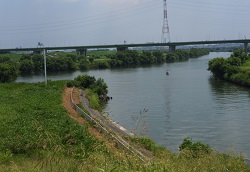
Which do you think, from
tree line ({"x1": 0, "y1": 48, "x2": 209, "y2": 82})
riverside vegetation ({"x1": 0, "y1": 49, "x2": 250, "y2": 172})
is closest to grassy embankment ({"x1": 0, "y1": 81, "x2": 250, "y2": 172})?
riverside vegetation ({"x1": 0, "y1": 49, "x2": 250, "y2": 172})

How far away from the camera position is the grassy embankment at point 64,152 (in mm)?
4379

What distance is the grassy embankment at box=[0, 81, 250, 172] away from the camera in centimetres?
438

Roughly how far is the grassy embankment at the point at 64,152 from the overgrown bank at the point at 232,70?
28.7 m

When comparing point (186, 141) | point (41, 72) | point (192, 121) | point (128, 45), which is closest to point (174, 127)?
point (192, 121)

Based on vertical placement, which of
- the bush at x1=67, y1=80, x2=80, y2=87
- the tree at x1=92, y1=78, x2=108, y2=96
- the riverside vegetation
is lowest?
the tree at x1=92, y1=78, x2=108, y2=96

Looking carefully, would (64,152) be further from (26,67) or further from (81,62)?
(81,62)

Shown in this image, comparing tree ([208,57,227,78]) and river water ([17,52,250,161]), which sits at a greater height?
tree ([208,57,227,78])

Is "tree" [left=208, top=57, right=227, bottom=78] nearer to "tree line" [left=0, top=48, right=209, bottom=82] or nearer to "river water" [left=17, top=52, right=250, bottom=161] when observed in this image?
"river water" [left=17, top=52, right=250, bottom=161]

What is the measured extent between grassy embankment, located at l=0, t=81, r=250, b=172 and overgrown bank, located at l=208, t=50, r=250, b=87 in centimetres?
2875

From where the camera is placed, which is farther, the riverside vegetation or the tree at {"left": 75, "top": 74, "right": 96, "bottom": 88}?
the tree at {"left": 75, "top": 74, "right": 96, "bottom": 88}

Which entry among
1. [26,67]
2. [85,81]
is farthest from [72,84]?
[26,67]

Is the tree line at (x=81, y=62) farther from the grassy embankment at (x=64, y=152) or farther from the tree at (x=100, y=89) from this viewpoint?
the grassy embankment at (x=64, y=152)

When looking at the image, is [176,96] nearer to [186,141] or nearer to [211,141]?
[211,141]

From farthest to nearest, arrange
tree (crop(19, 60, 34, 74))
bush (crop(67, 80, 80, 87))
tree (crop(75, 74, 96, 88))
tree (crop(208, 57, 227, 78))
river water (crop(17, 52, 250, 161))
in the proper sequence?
tree (crop(19, 60, 34, 74))
tree (crop(208, 57, 227, 78))
tree (crop(75, 74, 96, 88))
bush (crop(67, 80, 80, 87))
river water (crop(17, 52, 250, 161))
